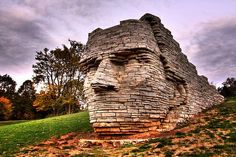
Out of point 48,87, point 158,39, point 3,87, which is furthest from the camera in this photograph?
point 3,87

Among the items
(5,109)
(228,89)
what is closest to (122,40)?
(228,89)

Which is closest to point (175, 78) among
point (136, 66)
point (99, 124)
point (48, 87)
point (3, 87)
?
point (136, 66)

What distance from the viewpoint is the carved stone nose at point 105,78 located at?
14.0 meters

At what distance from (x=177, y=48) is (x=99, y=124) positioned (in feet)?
25.7

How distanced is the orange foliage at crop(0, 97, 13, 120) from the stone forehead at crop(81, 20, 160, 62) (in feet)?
161

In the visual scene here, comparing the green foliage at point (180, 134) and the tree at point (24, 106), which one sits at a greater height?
the tree at point (24, 106)

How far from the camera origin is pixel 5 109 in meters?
59.7

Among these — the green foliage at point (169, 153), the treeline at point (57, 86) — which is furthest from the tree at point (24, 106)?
the green foliage at point (169, 153)

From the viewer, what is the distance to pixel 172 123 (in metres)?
16.0

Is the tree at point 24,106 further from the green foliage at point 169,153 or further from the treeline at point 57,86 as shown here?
the green foliage at point 169,153

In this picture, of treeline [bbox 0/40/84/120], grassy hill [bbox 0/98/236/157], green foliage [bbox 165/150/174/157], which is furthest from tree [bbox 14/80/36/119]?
green foliage [bbox 165/150/174/157]

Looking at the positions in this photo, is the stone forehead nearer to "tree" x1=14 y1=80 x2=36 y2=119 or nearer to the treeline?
the treeline

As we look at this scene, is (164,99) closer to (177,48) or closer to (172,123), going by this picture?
(172,123)

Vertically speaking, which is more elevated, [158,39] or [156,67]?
[158,39]
